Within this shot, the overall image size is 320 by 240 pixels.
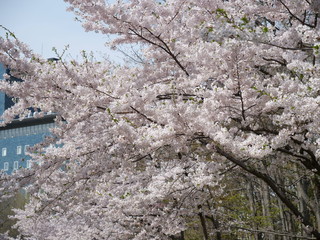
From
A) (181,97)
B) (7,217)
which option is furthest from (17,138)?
(181,97)

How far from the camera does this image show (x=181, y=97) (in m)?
4.93

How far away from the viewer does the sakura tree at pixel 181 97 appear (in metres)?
4.25

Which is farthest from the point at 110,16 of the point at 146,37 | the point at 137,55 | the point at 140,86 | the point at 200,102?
the point at 137,55

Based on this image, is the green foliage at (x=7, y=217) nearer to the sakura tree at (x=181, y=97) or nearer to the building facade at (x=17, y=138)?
the sakura tree at (x=181, y=97)

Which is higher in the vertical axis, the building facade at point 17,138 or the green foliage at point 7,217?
the building facade at point 17,138

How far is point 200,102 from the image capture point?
201 inches

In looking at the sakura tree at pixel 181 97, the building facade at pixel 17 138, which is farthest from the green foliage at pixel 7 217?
the building facade at pixel 17 138

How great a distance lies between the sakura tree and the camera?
4.25 metres

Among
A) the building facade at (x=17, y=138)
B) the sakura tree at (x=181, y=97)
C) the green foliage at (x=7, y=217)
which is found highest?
the building facade at (x=17, y=138)

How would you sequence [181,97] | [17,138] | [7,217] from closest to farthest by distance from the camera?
[181,97]
[7,217]
[17,138]

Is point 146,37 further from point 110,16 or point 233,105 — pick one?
point 233,105

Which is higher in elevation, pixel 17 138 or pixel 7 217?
pixel 17 138

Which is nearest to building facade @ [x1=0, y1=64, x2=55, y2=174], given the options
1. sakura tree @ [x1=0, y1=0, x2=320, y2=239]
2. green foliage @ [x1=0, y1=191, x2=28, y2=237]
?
green foliage @ [x1=0, y1=191, x2=28, y2=237]

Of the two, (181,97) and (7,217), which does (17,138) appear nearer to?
(7,217)
